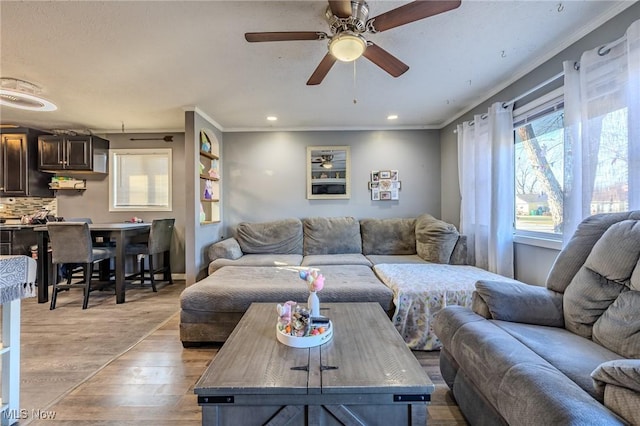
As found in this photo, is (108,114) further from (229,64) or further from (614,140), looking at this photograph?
(614,140)

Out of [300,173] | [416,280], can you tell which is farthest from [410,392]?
[300,173]

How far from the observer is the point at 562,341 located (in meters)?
1.45

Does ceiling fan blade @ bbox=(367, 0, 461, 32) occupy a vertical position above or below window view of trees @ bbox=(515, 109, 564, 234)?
above

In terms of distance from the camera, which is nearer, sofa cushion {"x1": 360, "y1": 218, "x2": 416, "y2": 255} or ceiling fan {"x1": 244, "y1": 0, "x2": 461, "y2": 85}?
ceiling fan {"x1": 244, "y1": 0, "x2": 461, "y2": 85}

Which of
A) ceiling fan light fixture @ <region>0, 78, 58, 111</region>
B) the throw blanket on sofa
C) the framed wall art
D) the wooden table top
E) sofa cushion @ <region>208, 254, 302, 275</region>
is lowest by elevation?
the throw blanket on sofa

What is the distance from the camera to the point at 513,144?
2.88m

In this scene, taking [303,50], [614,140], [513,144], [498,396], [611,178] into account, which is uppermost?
[303,50]

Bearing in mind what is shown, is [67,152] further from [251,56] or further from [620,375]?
[620,375]

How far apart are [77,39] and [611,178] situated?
12.5ft

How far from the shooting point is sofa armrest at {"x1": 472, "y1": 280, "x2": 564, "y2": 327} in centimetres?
169

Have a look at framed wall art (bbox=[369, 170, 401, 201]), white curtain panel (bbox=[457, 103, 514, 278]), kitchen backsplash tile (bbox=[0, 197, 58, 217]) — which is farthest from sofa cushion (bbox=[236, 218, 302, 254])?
kitchen backsplash tile (bbox=[0, 197, 58, 217])

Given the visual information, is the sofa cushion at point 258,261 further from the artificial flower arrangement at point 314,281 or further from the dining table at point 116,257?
the artificial flower arrangement at point 314,281

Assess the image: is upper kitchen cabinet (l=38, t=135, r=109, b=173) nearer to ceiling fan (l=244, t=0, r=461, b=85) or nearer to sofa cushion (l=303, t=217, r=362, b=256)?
sofa cushion (l=303, t=217, r=362, b=256)

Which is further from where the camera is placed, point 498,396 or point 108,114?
point 108,114
